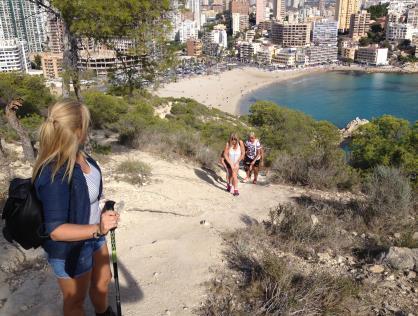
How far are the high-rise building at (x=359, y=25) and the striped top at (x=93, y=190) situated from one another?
438ft

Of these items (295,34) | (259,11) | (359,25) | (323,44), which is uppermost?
(259,11)

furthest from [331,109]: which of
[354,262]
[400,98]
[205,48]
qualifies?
[205,48]

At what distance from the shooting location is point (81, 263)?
2.12 m

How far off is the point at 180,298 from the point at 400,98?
222ft

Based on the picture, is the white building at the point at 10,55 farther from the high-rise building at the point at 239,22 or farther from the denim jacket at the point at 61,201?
the high-rise building at the point at 239,22

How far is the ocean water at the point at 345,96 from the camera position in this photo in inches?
2092

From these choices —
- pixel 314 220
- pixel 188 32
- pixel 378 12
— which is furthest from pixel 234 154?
pixel 378 12

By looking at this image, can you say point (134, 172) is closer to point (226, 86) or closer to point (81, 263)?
point (81, 263)

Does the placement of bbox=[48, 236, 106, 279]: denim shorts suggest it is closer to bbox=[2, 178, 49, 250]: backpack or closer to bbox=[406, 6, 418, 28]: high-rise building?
bbox=[2, 178, 49, 250]: backpack

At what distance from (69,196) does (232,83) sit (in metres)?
75.0

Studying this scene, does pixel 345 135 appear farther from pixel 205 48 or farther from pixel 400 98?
pixel 205 48

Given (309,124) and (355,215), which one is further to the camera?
(309,124)

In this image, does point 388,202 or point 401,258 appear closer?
point 401,258

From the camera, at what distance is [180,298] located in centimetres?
331
